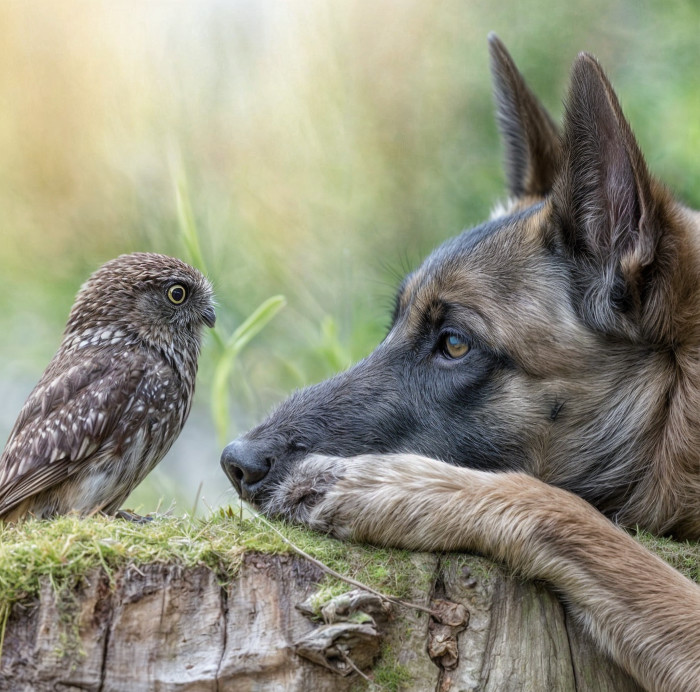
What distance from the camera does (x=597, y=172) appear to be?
12.1 feet

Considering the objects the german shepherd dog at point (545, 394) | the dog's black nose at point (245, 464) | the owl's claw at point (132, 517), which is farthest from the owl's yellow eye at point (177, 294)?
the owl's claw at point (132, 517)

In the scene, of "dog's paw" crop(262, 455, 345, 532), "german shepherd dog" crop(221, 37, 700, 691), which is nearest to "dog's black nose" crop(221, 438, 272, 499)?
"german shepherd dog" crop(221, 37, 700, 691)

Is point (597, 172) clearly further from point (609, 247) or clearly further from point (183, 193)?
point (183, 193)

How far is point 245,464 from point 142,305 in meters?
1.18

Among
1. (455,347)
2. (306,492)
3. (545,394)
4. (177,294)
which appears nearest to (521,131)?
(455,347)

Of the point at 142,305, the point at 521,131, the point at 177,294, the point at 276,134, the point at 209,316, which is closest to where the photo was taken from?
the point at 142,305

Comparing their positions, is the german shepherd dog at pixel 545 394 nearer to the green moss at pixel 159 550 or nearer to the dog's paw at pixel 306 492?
the dog's paw at pixel 306 492

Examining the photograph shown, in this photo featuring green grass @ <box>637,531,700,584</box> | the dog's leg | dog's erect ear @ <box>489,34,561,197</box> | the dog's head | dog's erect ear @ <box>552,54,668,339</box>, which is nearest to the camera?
the dog's leg

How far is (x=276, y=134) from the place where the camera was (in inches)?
340

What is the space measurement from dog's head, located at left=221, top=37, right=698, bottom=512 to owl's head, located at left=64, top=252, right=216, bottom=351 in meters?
0.83

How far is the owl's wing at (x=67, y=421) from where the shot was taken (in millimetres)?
3682

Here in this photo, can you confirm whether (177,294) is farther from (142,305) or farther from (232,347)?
(232,347)

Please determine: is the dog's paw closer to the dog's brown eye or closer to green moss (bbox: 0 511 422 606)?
green moss (bbox: 0 511 422 606)

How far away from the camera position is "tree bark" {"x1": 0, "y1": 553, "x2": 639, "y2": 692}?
258cm
